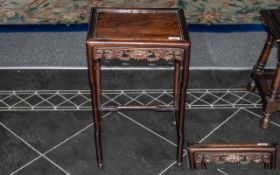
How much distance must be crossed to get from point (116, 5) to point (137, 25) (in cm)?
152

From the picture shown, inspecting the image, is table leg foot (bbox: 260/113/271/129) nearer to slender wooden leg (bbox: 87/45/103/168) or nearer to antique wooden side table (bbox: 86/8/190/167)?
antique wooden side table (bbox: 86/8/190/167)

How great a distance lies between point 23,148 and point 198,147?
101 cm

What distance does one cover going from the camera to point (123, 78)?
116 inches

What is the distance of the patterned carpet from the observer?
343 centimetres

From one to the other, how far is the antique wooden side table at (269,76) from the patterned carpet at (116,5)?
1.00 metres

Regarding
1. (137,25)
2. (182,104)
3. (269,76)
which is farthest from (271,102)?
(137,25)

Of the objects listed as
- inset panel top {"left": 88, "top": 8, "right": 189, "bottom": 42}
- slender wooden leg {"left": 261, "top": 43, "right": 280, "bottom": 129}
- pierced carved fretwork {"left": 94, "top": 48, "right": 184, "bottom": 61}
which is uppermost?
inset panel top {"left": 88, "top": 8, "right": 189, "bottom": 42}

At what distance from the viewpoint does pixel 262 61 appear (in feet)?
8.71

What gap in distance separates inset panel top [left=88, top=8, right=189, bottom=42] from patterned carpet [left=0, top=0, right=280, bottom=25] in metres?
1.36

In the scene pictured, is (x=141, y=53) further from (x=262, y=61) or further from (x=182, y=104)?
(x=262, y=61)

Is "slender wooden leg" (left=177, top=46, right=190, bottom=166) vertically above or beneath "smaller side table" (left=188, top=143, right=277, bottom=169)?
above

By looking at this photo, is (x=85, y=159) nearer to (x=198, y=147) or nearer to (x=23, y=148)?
(x=23, y=148)

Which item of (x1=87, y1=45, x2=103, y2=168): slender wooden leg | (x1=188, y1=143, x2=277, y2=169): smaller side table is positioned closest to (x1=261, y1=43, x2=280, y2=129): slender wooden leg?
(x1=188, y1=143, x2=277, y2=169): smaller side table

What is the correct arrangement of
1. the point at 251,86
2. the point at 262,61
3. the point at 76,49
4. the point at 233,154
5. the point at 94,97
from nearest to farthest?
1. the point at 94,97
2. the point at 233,154
3. the point at 262,61
4. the point at 251,86
5. the point at 76,49
